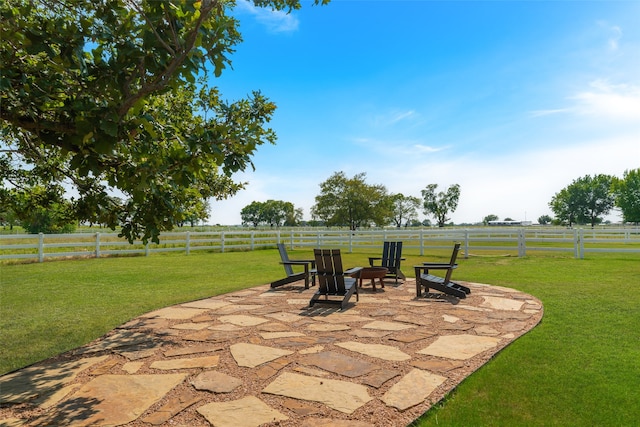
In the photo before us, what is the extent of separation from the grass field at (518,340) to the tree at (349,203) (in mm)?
36588

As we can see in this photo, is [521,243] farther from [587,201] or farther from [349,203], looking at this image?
[587,201]

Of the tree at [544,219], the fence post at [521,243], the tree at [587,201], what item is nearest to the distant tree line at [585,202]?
the tree at [587,201]

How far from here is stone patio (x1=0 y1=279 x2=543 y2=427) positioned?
3.07m

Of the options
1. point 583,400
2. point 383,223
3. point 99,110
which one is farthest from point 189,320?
point 383,223

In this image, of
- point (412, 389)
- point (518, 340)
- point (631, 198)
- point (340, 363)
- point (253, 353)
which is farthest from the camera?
point (631, 198)

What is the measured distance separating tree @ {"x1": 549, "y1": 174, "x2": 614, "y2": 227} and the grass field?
260 feet

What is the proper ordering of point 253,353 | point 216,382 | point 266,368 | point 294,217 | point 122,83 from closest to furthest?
point 122,83 → point 216,382 → point 266,368 → point 253,353 → point 294,217

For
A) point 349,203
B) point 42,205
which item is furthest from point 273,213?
point 42,205

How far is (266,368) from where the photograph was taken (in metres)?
3.90

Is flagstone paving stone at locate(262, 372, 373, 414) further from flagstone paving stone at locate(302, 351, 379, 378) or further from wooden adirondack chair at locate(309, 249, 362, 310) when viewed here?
wooden adirondack chair at locate(309, 249, 362, 310)

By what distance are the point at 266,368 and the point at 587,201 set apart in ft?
303

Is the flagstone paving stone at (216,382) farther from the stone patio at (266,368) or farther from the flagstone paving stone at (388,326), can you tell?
the flagstone paving stone at (388,326)

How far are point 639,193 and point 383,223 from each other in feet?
111

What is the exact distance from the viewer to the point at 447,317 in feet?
19.5
